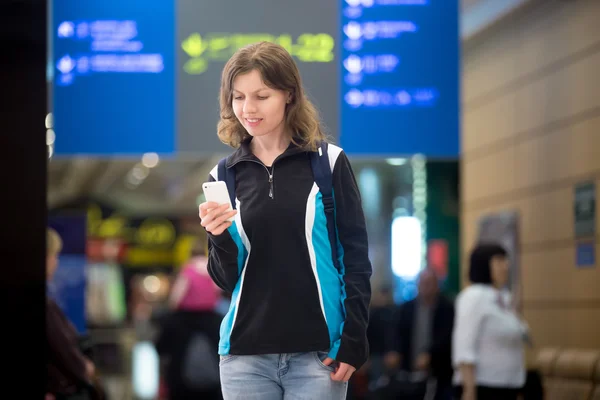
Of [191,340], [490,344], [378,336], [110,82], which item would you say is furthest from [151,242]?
[490,344]

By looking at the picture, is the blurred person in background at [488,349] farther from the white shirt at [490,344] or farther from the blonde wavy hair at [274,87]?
the blonde wavy hair at [274,87]

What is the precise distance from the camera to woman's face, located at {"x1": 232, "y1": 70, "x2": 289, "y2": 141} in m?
2.35

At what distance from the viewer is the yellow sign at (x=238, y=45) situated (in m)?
7.36

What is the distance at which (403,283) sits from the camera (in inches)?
764

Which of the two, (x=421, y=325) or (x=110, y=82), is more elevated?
(x=110, y=82)

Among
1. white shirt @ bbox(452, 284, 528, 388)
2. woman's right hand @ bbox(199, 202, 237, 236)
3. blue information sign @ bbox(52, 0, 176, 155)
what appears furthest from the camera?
blue information sign @ bbox(52, 0, 176, 155)

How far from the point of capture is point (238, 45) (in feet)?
24.3

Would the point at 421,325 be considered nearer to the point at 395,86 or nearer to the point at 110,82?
the point at 395,86

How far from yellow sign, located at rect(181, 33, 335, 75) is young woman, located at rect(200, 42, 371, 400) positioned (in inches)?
198

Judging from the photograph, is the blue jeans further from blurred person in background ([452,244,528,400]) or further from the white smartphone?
blurred person in background ([452,244,528,400])

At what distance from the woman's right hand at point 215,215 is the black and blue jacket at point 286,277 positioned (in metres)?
0.03

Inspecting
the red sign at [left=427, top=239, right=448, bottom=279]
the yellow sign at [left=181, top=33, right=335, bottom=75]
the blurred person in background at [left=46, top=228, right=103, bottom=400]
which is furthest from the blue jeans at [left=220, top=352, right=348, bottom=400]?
the red sign at [left=427, top=239, right=448, bottom=279]

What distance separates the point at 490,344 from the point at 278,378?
349 centimetres

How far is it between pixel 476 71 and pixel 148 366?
9296mm
